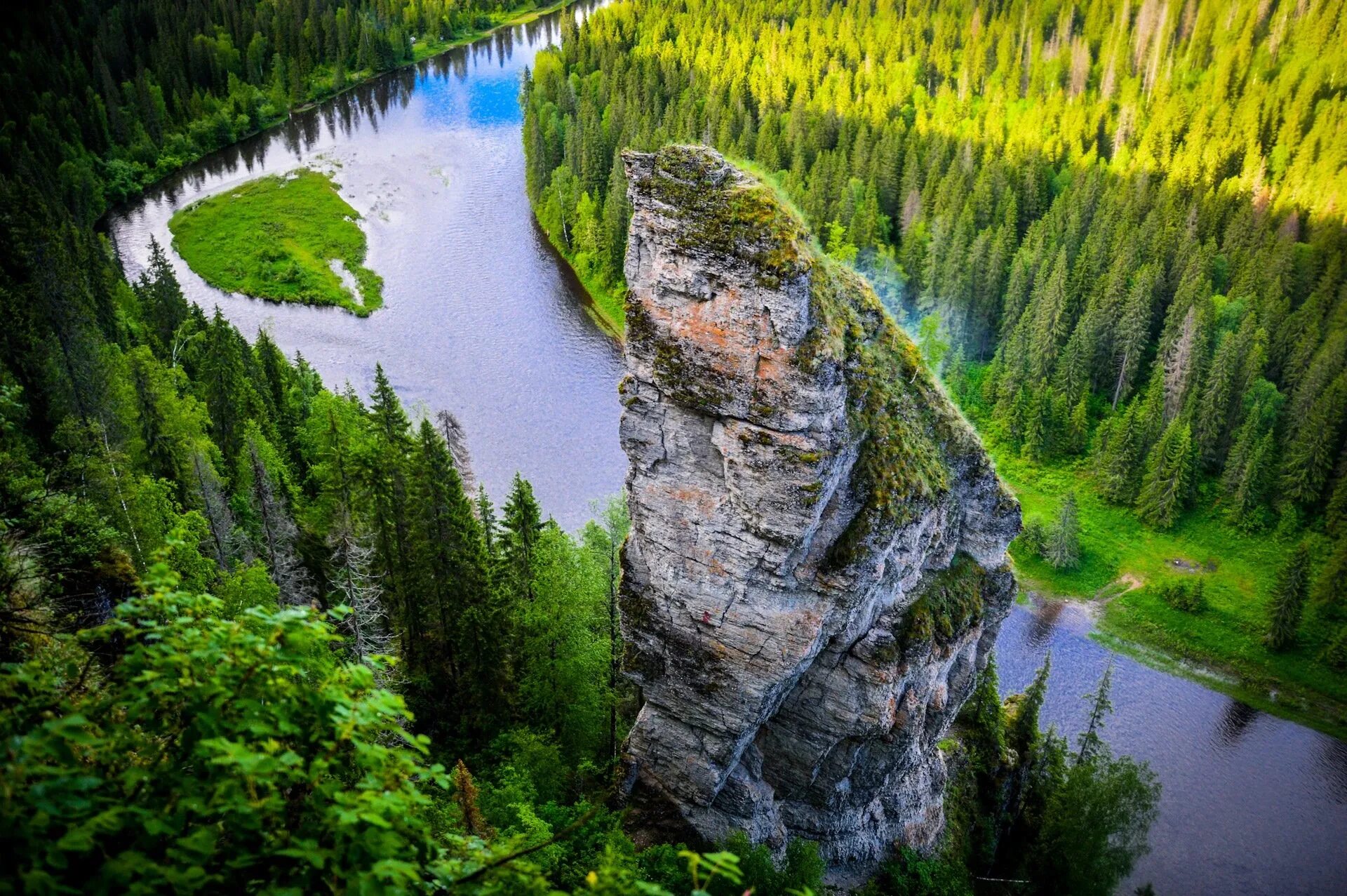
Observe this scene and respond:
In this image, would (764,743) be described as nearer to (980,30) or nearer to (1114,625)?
(1114,625)

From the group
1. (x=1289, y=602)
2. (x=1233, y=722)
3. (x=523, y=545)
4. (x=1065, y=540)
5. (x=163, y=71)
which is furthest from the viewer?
(x=163, y=71)

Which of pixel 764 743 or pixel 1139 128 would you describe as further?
pixel 1139 128

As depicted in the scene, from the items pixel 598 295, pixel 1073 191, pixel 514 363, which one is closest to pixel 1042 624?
pixel 514 363

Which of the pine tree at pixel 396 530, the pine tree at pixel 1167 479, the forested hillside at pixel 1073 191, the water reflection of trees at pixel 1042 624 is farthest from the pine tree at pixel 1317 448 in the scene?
the pine tree at pixel 396 530

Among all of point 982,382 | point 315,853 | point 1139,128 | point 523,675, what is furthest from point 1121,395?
point 315,853

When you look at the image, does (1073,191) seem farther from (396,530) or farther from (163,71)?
(163,71)

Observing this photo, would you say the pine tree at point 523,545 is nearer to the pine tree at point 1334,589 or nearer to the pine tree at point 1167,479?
the pine tree at point 1167,479

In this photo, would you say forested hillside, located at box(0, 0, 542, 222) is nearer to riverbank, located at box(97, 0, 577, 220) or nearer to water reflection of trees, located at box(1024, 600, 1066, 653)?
riverbank, located at box(97, 0, 577, 220)
